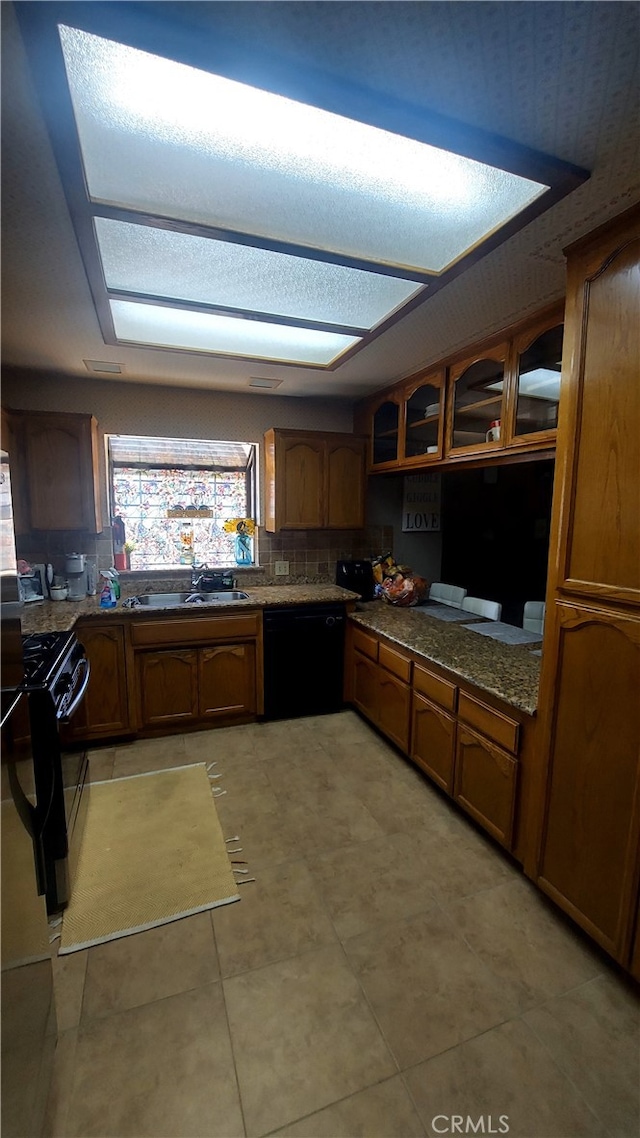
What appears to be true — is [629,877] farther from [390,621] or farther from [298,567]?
[298,567]

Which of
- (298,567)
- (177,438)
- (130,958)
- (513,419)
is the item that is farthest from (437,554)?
(130,958)

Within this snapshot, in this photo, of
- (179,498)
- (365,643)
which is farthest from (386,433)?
(179,498)

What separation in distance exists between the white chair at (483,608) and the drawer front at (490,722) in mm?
1065

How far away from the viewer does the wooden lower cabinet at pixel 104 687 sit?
A: 109 inches

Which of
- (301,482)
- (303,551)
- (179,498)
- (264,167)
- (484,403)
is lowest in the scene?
(303,551)

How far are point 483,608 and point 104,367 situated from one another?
299cm

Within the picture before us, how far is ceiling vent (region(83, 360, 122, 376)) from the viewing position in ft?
9.23

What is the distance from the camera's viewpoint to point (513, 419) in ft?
7.13

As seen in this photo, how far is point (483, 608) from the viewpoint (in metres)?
3.14

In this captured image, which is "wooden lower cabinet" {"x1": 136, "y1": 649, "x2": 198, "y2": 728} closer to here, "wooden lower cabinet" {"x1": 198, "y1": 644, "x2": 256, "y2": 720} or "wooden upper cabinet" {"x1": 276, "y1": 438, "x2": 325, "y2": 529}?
"wooden lower cabinet" {"x1": 198, "y1": 644, "x2": 256, "y2": 720}

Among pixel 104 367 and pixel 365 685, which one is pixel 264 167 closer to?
pixel 104 367

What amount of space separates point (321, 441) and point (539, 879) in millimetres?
2886

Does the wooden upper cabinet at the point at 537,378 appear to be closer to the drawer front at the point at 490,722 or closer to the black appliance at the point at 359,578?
the drawer front at the point at 490,722

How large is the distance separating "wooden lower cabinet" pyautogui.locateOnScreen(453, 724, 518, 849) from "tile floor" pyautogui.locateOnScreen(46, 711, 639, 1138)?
156mm
